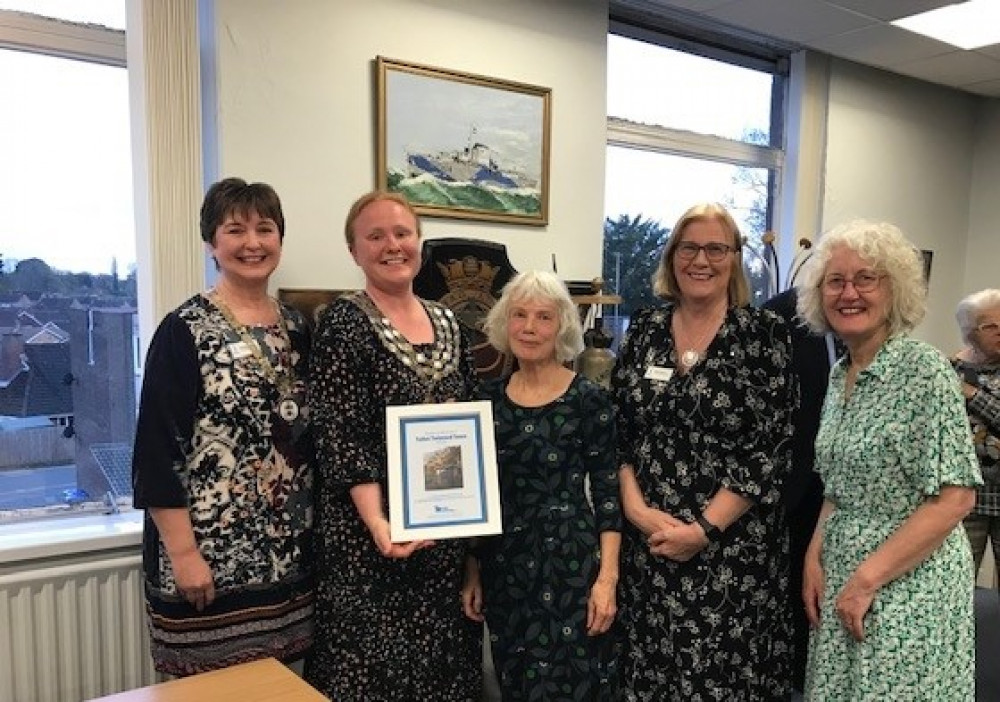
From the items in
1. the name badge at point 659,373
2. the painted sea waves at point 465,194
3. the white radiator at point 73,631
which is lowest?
the white radiator at point 73,631

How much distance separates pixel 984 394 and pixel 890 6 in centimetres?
174

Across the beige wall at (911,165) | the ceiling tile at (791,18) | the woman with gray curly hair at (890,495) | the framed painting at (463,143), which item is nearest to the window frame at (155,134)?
the framed painting at (463,143)

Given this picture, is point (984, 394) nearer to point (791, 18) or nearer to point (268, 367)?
point (791, 18)

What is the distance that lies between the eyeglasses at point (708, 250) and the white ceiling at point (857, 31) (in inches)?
78.3

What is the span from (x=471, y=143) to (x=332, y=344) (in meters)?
1.52

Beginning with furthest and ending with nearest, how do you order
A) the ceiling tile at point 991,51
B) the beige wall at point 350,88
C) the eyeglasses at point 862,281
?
the ceiling tile at point 991,51, the beige wall at point 350,88, the eyeglasses at point 862,281

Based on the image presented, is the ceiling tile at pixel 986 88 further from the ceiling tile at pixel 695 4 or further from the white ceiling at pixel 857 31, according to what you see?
the ceiling tile at pixel 695 4

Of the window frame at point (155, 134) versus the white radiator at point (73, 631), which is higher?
the window frame at point (155, 134)

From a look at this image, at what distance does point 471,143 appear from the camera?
285cm

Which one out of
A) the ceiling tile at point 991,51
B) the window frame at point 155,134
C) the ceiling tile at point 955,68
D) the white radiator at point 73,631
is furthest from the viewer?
the ceiling tile at point 955,68

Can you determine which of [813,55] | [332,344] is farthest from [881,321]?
[813,55]

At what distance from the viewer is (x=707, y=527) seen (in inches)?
63.6

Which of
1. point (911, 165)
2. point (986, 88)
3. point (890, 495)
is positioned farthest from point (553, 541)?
point (986, 88)

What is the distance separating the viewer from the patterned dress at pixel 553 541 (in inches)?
63.8
